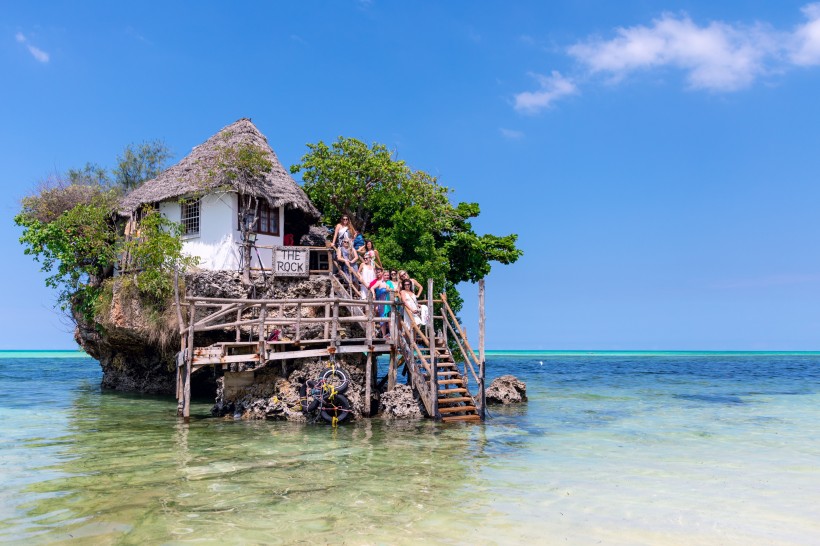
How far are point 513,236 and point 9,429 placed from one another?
2051 cm

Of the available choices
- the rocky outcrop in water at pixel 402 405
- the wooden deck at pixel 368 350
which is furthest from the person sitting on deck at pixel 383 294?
the rocky outcrop in water at pixel 402 405

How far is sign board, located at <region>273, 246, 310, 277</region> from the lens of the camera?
20562 millimetres

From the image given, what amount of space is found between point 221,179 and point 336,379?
833 centimetres

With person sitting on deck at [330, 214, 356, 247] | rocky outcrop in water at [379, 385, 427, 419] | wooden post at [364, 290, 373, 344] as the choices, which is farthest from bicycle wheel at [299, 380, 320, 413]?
person sitting on deck at [330, 214, 356, 247]

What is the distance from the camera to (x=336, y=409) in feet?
53.6

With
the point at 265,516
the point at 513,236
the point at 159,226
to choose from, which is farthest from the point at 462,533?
the point at 513,236

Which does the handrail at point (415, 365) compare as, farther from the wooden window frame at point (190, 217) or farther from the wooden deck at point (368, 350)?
the wooden window frame at point (190, 217)

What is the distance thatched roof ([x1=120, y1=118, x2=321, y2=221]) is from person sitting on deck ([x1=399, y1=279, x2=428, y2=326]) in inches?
243

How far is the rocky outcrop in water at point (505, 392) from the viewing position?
22.2m

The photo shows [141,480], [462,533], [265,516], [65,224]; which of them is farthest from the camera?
[65,224]

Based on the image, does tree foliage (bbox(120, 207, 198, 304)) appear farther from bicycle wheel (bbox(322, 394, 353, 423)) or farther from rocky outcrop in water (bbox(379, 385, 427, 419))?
rocky outcrop in water (bbox(379, 385, 427, 419))

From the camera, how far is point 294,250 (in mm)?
20766

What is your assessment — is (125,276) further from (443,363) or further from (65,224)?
(443,363)

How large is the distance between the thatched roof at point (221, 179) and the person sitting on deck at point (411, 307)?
6.17 metres
